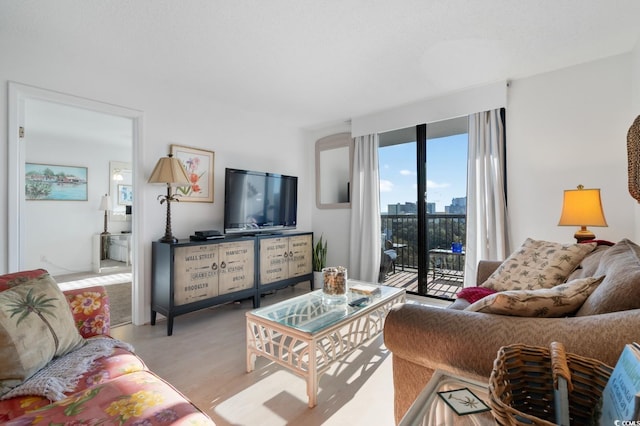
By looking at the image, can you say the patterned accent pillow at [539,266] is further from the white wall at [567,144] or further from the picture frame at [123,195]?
the picture frame at [123,195]

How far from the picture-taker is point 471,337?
93cm

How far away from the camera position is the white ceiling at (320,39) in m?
1.90

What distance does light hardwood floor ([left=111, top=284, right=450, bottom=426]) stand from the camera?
155cm

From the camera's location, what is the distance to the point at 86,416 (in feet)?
2.81

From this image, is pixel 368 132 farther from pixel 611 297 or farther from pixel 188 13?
pixel 611 297

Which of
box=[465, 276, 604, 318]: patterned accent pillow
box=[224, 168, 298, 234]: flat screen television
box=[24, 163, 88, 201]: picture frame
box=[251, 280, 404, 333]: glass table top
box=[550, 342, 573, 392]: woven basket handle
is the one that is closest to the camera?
box=[550, 342, 573, 392]: woven basket handle

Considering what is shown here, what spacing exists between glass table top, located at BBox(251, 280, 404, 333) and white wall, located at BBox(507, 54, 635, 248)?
5.45 feet

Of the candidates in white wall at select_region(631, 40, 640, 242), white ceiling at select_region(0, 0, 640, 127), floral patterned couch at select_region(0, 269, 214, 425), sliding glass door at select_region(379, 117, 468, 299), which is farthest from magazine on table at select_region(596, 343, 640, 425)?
sliding glass door at select_region(379, 117, 468, 299)

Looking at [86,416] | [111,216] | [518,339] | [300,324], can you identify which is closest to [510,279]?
[518,339]

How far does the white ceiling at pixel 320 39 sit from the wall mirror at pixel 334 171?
4.07 feet

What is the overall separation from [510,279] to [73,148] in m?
6.61

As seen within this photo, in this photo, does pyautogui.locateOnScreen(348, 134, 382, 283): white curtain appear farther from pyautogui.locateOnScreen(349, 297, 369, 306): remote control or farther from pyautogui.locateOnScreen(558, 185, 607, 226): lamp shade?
pyautogui.locateOnScreen(558, 185, 607, 226): lamp shade

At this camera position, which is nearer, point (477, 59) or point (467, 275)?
point (477, 59)

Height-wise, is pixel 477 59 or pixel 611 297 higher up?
pixel 477 59
